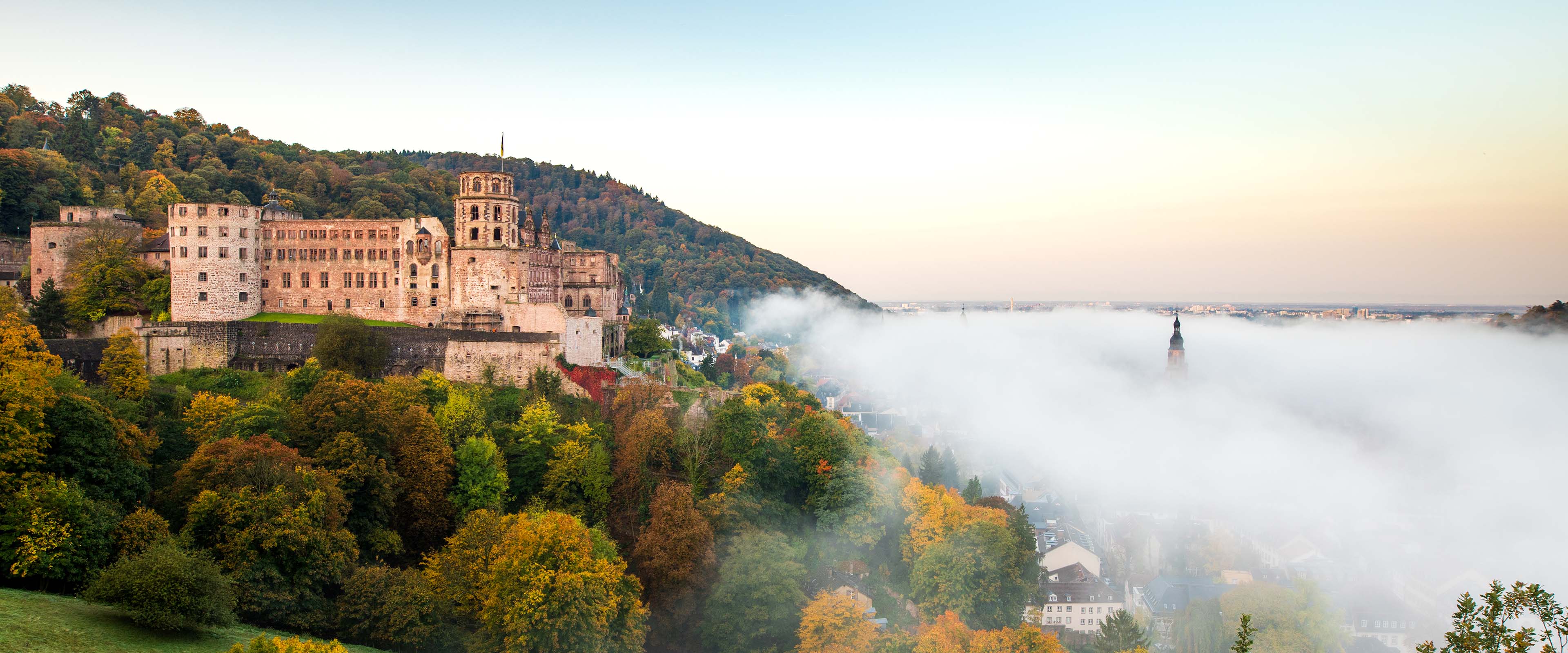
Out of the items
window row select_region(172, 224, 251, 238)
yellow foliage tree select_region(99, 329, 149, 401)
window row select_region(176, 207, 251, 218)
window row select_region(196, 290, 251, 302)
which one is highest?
window row select_region(176, 207, 251, 218)

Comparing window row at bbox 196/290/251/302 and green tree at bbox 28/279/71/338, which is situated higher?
window row at bbox 196/290/251/302

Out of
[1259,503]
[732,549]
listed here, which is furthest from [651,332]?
[1259,503]

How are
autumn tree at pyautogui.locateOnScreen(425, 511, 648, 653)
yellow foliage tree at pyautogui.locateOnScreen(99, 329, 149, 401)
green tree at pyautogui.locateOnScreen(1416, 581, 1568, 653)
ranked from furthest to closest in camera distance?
yellow foliage tree at pyautogui.locateOnScreen(99, 329, 149, 401) < autumn tree at pyautogui.locateOnScreen(425, 511, 648, 653) < green tree at pyautogui.locateOnScreen(1416, 581, 1568, 653)

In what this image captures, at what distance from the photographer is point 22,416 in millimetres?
23625

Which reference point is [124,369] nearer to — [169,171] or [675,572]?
[675,572]

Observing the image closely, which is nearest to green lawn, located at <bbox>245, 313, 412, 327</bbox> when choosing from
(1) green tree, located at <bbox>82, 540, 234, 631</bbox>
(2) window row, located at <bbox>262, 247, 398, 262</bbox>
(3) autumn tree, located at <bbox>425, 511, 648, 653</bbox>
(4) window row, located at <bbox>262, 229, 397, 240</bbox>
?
(2) window row, located at <bbox>262, 247, 398, 262</bbox>

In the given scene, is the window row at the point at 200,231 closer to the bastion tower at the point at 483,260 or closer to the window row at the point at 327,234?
the window row at the point at 327,234

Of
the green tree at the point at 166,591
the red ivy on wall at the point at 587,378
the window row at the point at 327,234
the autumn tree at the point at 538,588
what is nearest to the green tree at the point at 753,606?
the autumn tree at the point at 538,588

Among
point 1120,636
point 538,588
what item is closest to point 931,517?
point 1120,636

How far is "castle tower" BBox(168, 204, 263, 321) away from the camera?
43.4m

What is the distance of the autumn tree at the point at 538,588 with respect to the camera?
25.6 m

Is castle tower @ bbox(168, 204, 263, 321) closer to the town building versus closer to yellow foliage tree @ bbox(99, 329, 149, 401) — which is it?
yellow foliage tree @ bbox(99, 329, 149, 401)

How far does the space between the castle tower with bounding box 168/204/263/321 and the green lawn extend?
79 centimetres

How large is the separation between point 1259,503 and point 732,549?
57947mm
